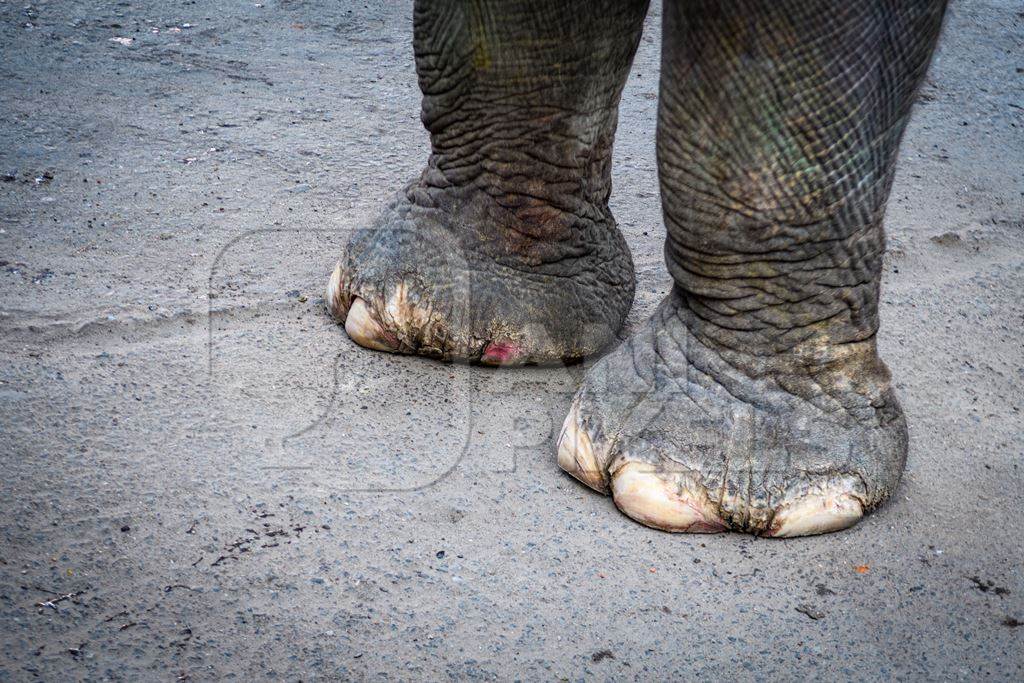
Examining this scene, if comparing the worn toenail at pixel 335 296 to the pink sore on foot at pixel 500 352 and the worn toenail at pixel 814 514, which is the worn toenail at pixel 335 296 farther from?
the worn toenail at pixel 814 514

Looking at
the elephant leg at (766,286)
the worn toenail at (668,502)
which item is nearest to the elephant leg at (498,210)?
the elephant leg at (766,286)

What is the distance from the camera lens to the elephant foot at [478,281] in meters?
2.18

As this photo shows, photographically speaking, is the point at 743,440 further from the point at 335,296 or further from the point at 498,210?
the point at 335,296

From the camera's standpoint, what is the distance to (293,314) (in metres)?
2.37

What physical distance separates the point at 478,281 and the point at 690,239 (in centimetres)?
54

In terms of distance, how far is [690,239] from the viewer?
1792mm

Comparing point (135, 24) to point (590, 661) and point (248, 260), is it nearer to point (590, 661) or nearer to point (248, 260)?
point (248, 260)

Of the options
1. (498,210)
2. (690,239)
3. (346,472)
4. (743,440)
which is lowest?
(346,472)

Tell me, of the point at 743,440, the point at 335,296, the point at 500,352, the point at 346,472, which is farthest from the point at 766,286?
the point at 335,296

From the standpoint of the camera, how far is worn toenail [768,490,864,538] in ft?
5.89

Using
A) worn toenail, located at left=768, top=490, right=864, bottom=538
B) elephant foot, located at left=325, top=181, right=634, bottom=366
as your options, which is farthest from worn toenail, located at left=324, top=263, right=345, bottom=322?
worn toenail, located at left=768, top=490, right=864, bottom=538

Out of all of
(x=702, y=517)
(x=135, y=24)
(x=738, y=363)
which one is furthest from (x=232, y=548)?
(x=135, y=24)

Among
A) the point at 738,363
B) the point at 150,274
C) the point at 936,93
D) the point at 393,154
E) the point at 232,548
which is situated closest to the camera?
the point at 232,548

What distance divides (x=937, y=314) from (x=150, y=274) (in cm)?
181
